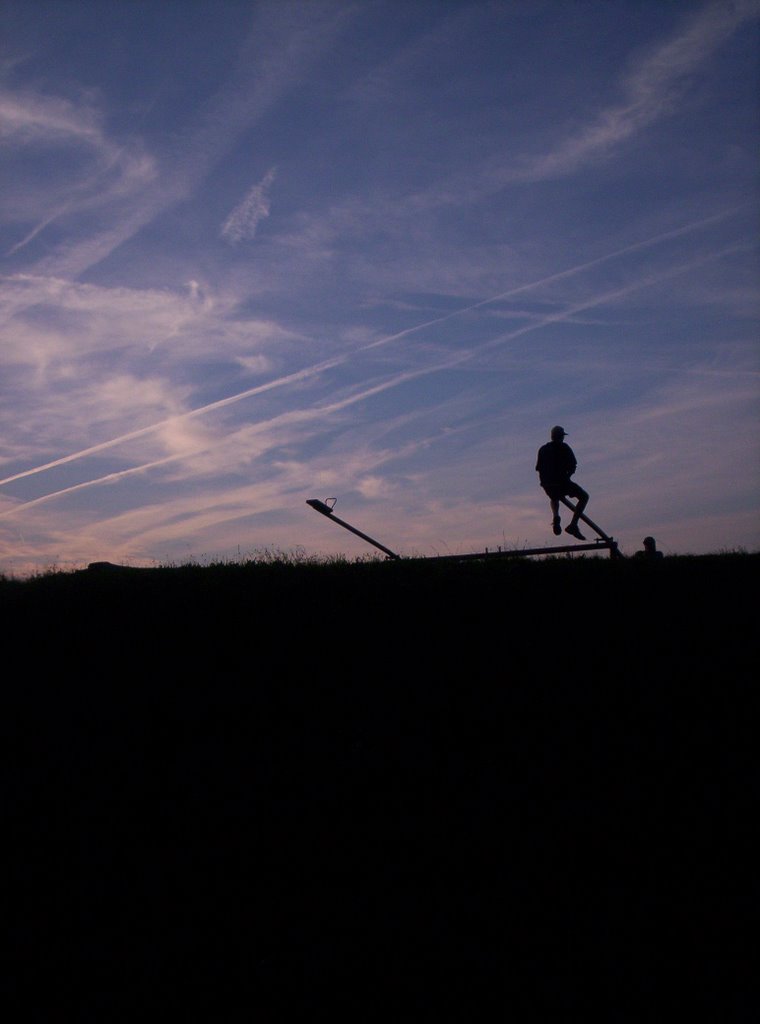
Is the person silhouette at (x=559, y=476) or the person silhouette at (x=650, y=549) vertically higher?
the person silhouette at (x=559, y=476)

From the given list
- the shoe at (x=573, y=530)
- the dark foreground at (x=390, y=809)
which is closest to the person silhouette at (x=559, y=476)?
the shoe at (x=573, y=530)

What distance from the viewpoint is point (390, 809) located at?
247 inches

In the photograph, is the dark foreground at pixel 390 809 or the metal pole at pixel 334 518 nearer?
the dark foreground at pixel 390 809

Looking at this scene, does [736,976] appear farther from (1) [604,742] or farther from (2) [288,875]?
(2) [288,875]

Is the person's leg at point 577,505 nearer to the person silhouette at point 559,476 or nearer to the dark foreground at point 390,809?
the person silhouette at point 559,476

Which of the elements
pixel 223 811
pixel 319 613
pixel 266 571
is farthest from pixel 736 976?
pixel 266 571

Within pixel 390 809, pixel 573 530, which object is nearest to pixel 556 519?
pixel 573 530

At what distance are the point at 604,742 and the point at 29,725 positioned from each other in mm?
5855

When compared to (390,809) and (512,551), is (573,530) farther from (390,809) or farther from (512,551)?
(390,809)

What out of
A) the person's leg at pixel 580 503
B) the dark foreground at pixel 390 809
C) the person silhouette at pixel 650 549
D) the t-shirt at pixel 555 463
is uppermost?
the t-shirt at pixel 555 463

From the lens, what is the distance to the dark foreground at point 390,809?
15.7 feet

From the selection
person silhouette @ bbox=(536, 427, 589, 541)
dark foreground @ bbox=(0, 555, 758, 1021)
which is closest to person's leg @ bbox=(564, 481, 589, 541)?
person silhouette @ bbox=(536, 427, 589, 541)

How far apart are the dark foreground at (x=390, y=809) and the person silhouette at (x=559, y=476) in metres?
4.36

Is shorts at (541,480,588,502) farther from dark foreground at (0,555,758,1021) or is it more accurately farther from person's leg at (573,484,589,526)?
dark foreground at (0,555,758,1021)
